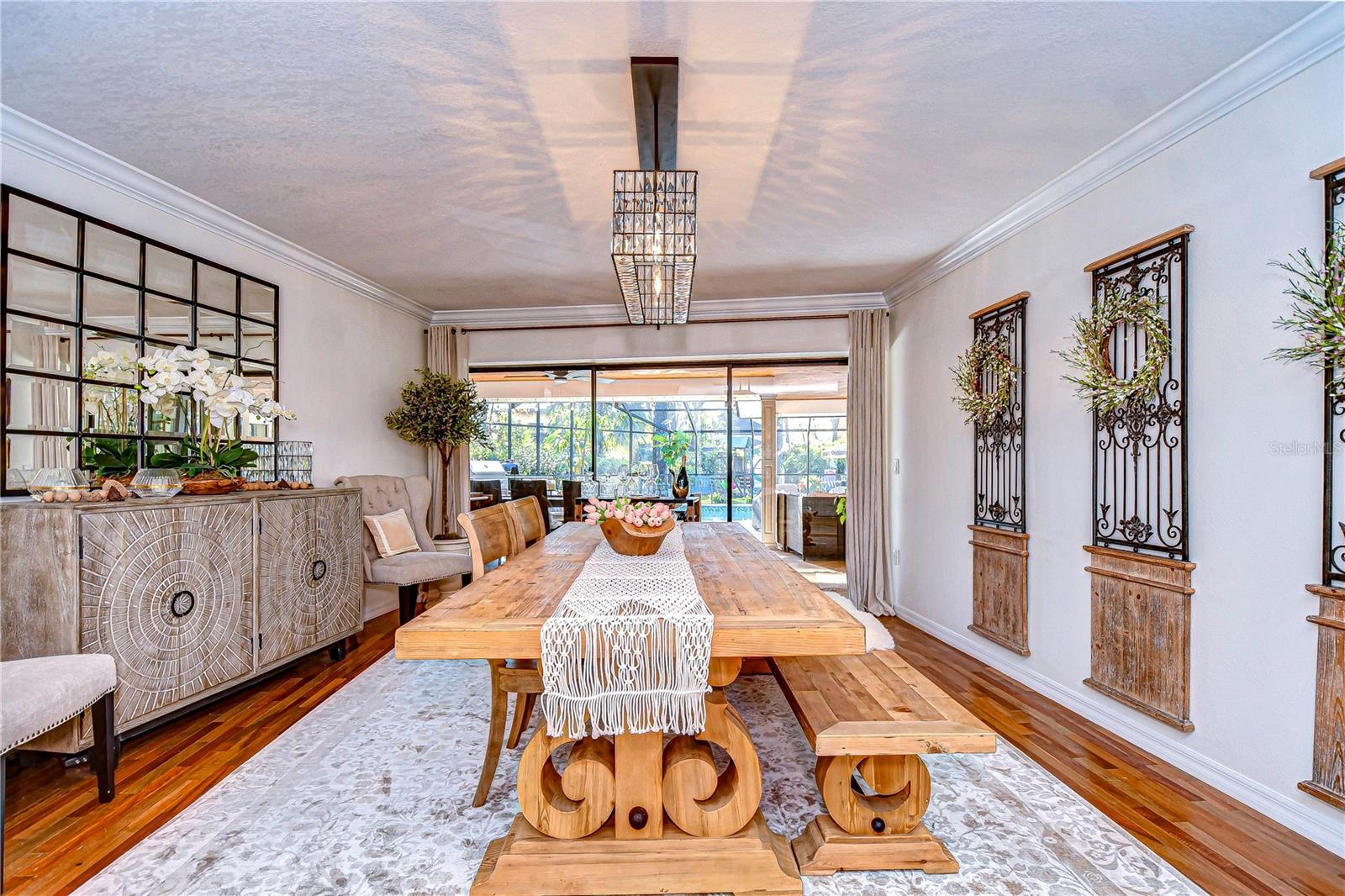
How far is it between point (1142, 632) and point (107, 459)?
14.9 ft

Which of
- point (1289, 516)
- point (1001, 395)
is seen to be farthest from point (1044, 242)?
point (1289, 516)

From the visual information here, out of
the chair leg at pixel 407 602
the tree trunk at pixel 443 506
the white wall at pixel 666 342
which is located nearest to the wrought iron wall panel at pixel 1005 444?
the white wall at pixel 666 342

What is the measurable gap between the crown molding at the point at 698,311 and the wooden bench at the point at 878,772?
150 inches

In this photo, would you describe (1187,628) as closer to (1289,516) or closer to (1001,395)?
(1289,516)

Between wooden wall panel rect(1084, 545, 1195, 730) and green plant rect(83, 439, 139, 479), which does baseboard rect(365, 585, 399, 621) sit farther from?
wooden wall panel rect(1084, 545, 1195, 730)

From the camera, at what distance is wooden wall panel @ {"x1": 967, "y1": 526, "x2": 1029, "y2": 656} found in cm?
330

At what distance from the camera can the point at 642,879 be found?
168 centimetres

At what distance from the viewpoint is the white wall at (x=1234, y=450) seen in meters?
1.94

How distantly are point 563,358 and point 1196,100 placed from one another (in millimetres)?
4505

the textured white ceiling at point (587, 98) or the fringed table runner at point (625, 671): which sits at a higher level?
the textured white ceiling at point (587, 98)

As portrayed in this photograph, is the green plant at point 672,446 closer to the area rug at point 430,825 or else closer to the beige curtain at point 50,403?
the area rug at point 430,825

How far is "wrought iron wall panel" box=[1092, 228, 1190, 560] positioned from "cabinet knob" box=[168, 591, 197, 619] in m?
3.97

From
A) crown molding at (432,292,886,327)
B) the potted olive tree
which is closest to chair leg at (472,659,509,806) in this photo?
the potted olive tree

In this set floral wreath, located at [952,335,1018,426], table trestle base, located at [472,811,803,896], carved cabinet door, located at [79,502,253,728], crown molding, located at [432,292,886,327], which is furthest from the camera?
crown molding, located at [432,292,886,327]
